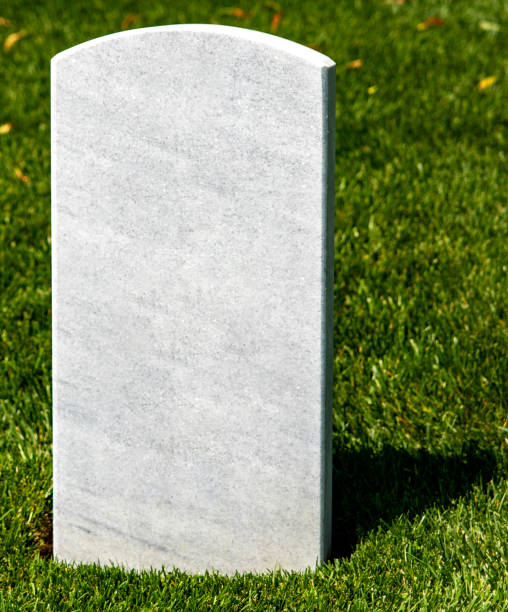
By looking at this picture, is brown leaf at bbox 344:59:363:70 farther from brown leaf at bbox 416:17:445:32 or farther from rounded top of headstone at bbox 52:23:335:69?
rounded top of headstone at bbox 52:23:335:69

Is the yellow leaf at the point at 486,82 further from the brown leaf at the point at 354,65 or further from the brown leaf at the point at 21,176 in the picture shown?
the brown leaf at the point at 21,176

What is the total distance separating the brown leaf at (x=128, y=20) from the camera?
5.53m

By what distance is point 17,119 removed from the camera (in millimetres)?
4734

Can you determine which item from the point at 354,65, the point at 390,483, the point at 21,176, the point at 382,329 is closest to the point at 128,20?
the point at 354,65

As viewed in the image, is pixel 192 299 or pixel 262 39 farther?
pixel 192 299

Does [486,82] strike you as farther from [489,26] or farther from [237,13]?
[237,13]

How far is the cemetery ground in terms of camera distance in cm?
225

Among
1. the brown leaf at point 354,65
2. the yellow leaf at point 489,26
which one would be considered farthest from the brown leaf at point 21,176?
the yellow leaf at point 489,26

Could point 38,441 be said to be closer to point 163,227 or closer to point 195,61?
point 163,227

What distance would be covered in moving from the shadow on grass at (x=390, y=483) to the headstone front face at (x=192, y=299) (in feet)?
0.77

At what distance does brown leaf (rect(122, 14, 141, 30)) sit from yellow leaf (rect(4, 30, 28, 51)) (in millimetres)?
647

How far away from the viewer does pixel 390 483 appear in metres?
2.59

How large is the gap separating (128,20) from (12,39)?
0.73m

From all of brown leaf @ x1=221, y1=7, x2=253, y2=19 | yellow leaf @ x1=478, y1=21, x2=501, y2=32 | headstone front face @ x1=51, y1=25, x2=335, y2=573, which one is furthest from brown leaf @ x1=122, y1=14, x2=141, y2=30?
headstone front face @ x1=51, y1=25, x2=335, y2=573
